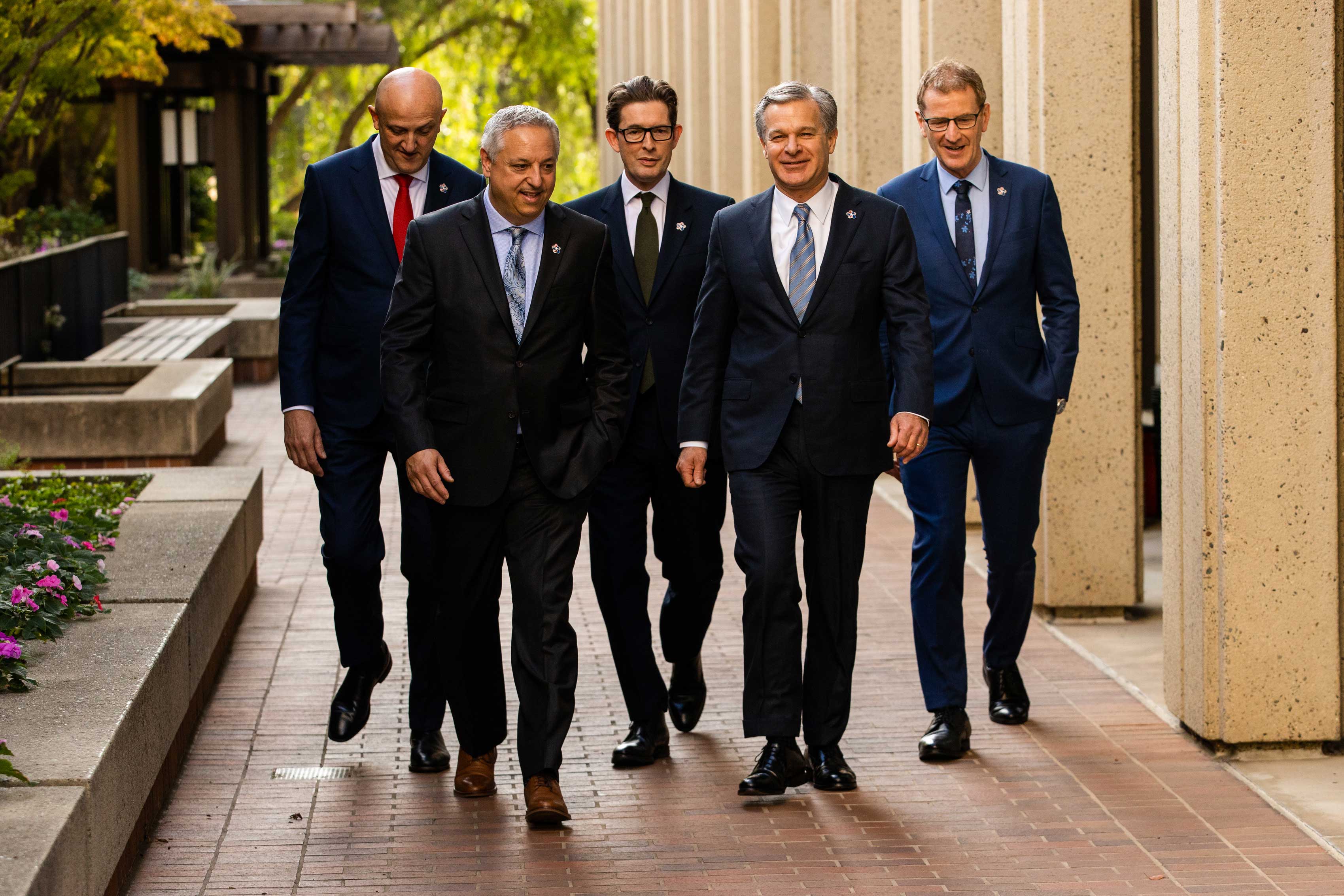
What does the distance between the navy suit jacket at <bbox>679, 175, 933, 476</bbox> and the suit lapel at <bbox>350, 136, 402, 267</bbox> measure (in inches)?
41.6

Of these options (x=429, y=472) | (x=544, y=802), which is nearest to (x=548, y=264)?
(x=429, y=472)

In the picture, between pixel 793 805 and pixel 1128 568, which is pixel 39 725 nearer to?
pixel 793 805

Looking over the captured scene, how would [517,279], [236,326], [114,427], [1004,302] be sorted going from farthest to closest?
[236,326]
[114,427]
[1004,302]
[517,279]

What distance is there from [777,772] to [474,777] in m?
0.93

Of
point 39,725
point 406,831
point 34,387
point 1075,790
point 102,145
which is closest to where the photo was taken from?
point 39,725

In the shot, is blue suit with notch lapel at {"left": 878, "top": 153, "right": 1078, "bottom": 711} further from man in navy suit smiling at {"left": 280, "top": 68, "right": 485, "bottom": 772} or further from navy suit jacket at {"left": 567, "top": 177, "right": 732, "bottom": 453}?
man in navy suit smiling at {"left": 280, "top": 68, "right": 485, "bottom": 772}

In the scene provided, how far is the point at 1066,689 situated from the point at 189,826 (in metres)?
3.35

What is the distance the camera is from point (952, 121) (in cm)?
587

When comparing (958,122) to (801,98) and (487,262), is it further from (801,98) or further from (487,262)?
(487,262)

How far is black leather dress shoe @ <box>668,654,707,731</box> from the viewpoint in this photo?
A: 618 centimetres

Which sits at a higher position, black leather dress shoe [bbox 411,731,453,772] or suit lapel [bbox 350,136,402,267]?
suit lapel [bbox 350,136,402,267]

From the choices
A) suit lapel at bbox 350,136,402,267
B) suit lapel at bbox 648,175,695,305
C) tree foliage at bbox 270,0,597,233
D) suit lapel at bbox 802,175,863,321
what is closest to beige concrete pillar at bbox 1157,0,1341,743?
suit lapel at bbox 802,175,863,321

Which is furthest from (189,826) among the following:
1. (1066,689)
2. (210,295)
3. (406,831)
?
(210,295)

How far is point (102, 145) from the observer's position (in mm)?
33844
